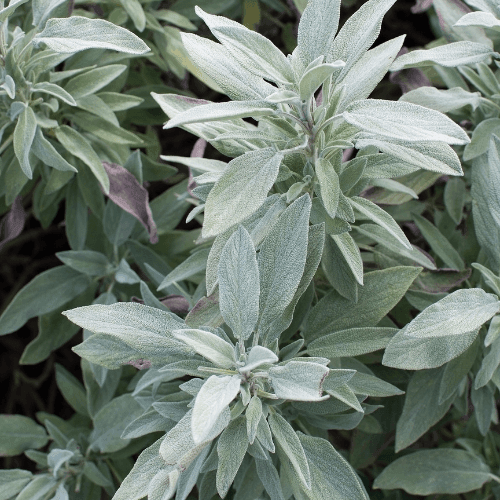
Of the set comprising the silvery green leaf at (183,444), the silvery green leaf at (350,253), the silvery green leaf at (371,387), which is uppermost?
the silvery green leaf at (350,253)

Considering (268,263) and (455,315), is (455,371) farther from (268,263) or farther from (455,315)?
(268,263)

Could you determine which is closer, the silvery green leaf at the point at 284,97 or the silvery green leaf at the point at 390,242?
the silvery green leaf at the point at 284,97

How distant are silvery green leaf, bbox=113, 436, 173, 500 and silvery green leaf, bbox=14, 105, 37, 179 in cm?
44

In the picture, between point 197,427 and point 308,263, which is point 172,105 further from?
point 197,427

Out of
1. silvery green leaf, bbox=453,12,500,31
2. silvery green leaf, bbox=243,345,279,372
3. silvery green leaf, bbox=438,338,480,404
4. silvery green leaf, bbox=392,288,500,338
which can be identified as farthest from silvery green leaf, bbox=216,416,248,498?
silvery green leaf, bbox=453,12,500,31

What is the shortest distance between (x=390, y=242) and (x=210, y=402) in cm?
40

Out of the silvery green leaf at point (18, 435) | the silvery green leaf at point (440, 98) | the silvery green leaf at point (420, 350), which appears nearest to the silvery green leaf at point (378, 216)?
the silvery green leaf at point (420, 350)

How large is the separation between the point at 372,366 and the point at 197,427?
61 centimetres

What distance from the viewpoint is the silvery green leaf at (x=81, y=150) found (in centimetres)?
98

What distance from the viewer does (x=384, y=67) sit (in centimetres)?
72

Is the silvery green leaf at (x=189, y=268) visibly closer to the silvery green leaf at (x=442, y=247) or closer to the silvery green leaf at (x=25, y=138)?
the silvery green leaf at (x=25, y=138)

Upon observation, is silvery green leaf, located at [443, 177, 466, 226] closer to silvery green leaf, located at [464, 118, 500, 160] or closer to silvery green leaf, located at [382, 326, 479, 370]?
silvery green leaf, located at [464, 118, 500, 160]

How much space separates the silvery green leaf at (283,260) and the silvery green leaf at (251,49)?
15 cm

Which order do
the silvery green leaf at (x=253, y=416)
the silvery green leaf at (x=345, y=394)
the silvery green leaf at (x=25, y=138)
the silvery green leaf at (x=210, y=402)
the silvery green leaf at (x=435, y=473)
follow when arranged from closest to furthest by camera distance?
the silvery green leaf at (x=210, y=402), the silvery green leaf at (x=253, y=416), the silvery green leaf at (x=345, y=394), the silvery green leaf at (x=25, y=138), the silvery green leaf at (x=435, y=473)
